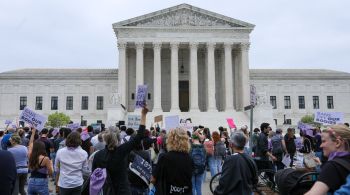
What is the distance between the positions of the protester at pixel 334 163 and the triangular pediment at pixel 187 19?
46.8m

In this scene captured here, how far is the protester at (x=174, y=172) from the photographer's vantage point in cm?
593

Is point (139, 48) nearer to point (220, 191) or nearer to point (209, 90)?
point (209, 90)

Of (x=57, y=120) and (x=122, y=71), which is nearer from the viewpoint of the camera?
(x=122, y=71)

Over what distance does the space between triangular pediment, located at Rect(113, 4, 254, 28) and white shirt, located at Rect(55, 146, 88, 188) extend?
4352 cm

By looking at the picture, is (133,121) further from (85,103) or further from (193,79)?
(85,103)

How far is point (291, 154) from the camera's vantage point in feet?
45.3

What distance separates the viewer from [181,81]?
55.6 meters

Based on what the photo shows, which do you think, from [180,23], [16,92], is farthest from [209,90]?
[16,92]

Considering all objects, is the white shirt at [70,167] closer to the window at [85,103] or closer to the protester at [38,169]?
the protester at [38,169]

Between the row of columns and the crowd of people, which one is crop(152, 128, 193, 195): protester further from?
the row of columns

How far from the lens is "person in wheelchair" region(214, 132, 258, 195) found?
18.4ft

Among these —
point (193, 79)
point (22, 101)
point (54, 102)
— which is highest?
point (193, 79)

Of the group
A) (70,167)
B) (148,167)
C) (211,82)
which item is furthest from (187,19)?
(148,167)

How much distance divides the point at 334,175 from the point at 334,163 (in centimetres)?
13
